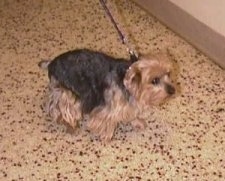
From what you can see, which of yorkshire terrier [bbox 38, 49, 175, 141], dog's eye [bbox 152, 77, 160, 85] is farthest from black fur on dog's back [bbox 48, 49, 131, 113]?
dog's eye [bbox 152, 77, 160, 85]

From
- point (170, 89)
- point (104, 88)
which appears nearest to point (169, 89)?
point (170, 89)

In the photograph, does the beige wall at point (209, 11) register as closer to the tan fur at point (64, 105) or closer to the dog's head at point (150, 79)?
the dog's head at point (150, 79)

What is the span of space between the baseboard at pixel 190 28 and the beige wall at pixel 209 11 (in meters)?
0.02

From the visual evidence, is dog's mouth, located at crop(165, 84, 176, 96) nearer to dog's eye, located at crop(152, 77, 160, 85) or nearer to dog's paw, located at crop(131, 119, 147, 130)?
dog's eye, located at crop(152, 77, 160, 85)

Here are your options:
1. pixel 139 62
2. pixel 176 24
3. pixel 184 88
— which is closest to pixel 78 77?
pixel 139 62

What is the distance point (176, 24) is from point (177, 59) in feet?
1.00

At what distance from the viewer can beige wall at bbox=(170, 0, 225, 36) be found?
2305 mm

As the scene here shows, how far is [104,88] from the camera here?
73.7 inches

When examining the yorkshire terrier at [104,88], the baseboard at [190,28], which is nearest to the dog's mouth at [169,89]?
the yorkshire terrier at [104,88]

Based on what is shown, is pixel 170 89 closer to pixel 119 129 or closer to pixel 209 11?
pixel 119 129

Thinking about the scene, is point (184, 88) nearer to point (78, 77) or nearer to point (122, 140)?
point (122, 140)

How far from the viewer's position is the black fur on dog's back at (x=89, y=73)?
1850mm

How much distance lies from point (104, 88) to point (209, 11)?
2.70 ft

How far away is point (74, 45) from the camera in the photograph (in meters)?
2.60
